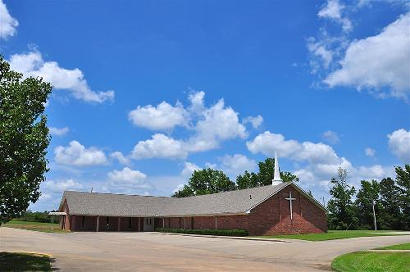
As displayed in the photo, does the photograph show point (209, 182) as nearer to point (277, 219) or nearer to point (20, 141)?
point (277, 219)

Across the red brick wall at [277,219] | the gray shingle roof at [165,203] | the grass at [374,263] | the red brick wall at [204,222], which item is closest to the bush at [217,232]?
the red brick wall at [277,219]

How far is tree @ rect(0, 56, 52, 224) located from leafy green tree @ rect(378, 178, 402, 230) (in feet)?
199

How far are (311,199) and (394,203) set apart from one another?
30.4m

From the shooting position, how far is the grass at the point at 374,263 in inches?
606

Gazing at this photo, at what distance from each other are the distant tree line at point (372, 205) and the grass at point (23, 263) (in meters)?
57.0

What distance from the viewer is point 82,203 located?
58.3 m

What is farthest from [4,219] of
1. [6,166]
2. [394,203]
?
[394,203]

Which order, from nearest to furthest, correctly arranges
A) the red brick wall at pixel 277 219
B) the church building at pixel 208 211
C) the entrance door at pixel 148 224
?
1. the red brick wall at pixel 277 219
2. the church building at pixel 208 211
3. the entrance door at pixel 148 224

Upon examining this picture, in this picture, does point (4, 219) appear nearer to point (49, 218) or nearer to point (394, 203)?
point (394, 203)

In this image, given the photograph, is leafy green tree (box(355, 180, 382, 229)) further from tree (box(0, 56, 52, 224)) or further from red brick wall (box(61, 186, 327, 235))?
tree (box(0, 56, 52, 224))

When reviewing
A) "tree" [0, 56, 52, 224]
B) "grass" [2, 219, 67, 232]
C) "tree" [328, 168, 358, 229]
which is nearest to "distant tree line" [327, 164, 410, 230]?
"tree" [328, 168, 358, 229]

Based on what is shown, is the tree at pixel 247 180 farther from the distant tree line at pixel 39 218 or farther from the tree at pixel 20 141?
the tree at pixel 20 141

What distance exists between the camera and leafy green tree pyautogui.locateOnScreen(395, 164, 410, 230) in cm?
6405

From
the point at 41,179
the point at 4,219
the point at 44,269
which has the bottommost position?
the point at 44,269
